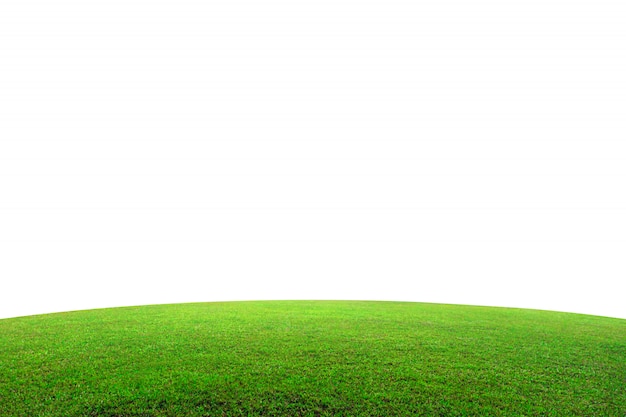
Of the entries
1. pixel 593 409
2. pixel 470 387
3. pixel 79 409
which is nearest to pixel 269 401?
pixel 79 409

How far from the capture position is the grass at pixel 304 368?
372cm

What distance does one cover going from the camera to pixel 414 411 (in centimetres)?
367

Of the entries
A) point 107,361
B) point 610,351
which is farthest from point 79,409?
point 610,351

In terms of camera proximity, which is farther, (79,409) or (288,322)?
(288,322)

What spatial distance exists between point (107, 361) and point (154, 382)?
3.60 feet

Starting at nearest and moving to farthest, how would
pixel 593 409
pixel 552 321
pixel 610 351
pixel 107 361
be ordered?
1. pixel 593 409
2. pixel 107 361
3. pixel 610 351
4. pixel 552 321

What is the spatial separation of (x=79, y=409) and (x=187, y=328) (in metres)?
3.12

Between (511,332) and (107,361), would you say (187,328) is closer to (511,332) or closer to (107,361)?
(107,361)

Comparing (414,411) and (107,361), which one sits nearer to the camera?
(414,411)

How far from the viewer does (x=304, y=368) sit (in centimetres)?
451

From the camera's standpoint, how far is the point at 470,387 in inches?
165

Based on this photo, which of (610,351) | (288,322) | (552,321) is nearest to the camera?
(610,351)

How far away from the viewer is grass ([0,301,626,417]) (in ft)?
12.2

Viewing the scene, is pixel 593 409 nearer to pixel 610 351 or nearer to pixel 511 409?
pixel 511 409
